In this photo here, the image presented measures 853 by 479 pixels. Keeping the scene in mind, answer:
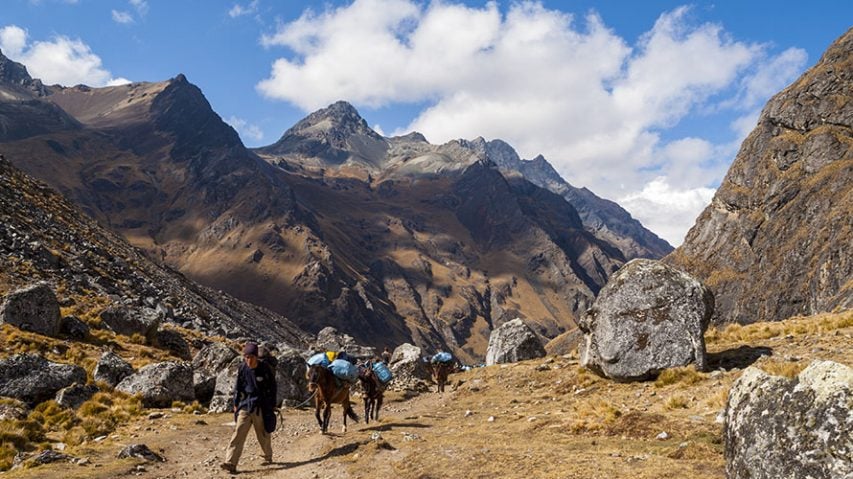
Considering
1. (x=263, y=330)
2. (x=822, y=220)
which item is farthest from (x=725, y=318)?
(x=263, y=330)

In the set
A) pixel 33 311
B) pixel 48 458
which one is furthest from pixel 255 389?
pixel 33 311

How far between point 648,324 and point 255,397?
16.1 metres

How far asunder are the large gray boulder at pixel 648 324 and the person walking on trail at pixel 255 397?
14.6 meters

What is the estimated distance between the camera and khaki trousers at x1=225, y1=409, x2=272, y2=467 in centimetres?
1409

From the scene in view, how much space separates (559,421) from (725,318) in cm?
12816

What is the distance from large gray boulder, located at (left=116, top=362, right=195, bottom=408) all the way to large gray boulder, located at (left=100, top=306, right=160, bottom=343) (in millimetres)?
11285

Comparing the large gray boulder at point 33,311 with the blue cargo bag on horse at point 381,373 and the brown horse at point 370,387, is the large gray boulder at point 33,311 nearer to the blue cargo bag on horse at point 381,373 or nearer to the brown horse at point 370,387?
the brown horse at point 370,387

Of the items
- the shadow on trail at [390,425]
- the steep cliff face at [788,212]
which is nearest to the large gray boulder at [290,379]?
the shadow on trail at [390,425]

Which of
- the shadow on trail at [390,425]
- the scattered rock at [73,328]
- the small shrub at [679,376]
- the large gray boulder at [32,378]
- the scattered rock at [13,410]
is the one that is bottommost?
the shadow on trail at [390,425]

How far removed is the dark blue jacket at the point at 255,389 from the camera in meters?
14.7

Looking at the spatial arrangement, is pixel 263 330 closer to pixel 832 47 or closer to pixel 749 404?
pixel 749 404

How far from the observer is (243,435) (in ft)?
47.1

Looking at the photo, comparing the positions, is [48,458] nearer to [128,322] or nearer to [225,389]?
[225,389]

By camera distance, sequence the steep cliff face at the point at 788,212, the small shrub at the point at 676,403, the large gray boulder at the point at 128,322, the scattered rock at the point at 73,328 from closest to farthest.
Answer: the small shrub at the point at 676,403 → the scattered rock at the point at 73,328 → the large gray boulder at the point at 128,322 → the steep cliff face at the point at 788,212
